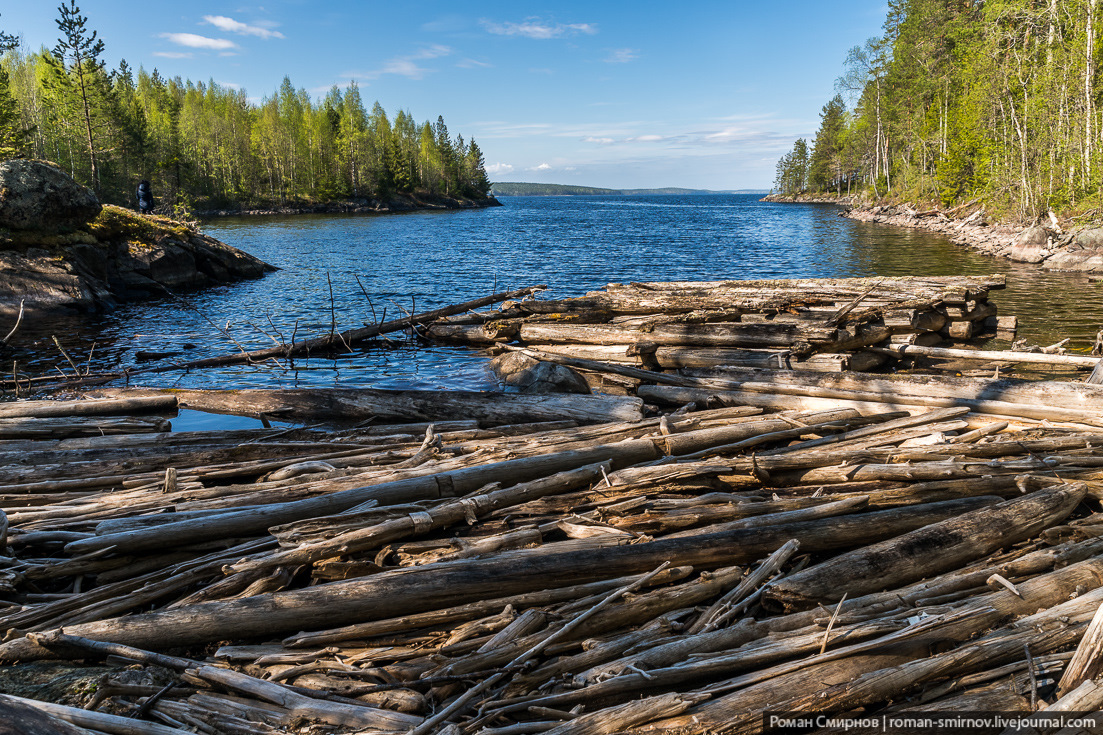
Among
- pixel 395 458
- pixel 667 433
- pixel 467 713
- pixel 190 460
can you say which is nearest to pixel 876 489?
pixel 667 433

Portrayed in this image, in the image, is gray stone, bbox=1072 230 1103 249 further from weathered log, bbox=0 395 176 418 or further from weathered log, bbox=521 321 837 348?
weathered log, bbox=0 395 176 418

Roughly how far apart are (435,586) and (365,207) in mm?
110210

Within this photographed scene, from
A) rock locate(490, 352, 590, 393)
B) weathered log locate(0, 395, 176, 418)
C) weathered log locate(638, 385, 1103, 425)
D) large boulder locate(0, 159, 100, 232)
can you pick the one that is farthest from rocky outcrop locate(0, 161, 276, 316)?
weathered log locate(638, 385, 1103, 425)

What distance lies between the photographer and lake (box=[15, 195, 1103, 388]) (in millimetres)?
14656

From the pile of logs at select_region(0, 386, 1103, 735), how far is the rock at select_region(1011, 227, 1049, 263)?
91.8ft

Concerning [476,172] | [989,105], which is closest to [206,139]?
[476,172]

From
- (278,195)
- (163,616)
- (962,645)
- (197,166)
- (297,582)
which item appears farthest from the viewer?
(278,195)

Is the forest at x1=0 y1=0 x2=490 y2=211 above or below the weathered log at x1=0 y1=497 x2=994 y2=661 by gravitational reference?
above

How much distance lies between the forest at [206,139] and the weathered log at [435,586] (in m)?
43.0

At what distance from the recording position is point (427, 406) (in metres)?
8.77

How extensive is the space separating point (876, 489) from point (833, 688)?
2.81 m

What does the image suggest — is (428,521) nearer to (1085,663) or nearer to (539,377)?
(1085,663)

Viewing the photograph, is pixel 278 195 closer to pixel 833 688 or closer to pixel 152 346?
pixel 152 346

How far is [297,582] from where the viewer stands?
4449 millimetres
